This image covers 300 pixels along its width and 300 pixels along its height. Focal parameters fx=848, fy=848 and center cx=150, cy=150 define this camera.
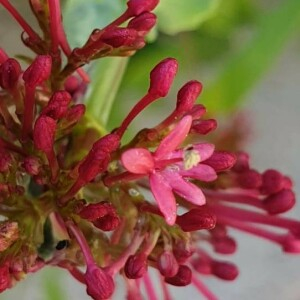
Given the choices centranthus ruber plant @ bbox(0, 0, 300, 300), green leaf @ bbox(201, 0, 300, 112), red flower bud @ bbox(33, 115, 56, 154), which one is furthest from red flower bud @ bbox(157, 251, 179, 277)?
green leaf @ bbox(201, 0, 300, 112)

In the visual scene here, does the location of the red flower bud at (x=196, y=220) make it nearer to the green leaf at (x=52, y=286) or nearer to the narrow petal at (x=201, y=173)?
the narrow petal at (x=201, y=173)

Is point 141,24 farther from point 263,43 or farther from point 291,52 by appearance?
→ point 291,52

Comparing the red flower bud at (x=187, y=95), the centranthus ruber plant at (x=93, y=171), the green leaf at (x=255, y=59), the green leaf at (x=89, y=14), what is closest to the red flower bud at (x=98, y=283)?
the centranthus ruber plant at (x=93, y=171)

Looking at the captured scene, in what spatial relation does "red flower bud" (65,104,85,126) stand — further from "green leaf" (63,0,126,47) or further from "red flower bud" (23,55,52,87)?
"green leaf" (63,0,126,47)

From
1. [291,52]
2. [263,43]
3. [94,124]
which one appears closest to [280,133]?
[291,52]

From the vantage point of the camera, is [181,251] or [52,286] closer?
[181,251]

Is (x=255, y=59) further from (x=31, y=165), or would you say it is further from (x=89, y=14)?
(x=31, y=165)

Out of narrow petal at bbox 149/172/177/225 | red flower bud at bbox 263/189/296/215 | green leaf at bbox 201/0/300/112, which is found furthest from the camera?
green leaf at bbox 201/0/300/112

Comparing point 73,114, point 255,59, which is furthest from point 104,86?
point 255,59
